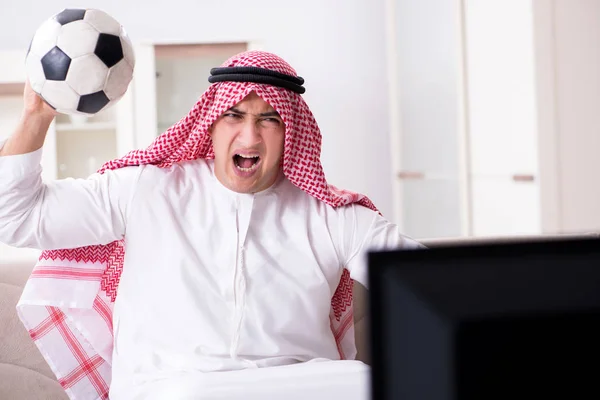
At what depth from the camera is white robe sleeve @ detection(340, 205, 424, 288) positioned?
1.88m

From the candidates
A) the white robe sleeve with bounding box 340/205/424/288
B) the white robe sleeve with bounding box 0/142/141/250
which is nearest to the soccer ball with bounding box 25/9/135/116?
the white robe sleeve with bounding box 0/142/141/250

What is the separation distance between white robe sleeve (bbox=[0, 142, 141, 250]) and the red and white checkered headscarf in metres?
0.09

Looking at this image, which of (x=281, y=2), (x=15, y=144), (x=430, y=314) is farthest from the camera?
(x=281, y=2)

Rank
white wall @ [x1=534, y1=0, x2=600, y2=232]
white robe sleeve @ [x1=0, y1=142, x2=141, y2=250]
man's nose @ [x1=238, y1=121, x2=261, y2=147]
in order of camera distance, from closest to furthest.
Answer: white robe sleeve @ [x1=0, y1=142, x2=141, y2=250], man's nose @ [x1=238, y1=121, x2=261, y2=147], white wall @ [x1=534, y1=0, x2=600, y2=232]

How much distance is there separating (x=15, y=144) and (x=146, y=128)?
3441 millimetres

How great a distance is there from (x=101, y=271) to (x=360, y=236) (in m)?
0.64

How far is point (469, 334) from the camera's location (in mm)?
444

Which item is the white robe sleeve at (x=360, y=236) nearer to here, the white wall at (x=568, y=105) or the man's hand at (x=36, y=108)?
the man's hand at (x=36, y=108)

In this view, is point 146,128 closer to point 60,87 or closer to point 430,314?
point 60,87

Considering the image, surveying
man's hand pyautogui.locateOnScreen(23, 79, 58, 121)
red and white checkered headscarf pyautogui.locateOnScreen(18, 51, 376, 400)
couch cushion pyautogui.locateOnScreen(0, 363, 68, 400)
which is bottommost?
couch cushion pyautogui.locateOnScreen(0, 363, 68, 400)

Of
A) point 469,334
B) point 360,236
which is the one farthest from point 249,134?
point 469,334

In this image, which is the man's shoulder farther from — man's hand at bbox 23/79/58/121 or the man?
man's hand at bbox 23/79/58/121

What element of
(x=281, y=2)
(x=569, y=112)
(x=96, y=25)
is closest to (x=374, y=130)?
(x=281, y=2)

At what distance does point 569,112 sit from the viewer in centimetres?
333
